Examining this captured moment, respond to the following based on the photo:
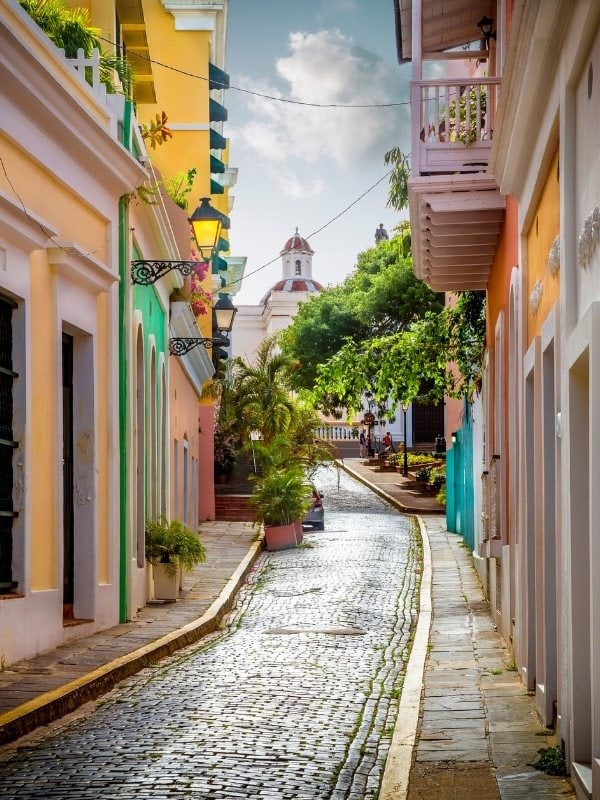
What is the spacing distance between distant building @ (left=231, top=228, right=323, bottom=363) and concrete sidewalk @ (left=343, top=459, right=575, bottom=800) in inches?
2818

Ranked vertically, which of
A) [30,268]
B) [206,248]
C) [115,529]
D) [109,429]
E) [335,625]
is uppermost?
[206,248]

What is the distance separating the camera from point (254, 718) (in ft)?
28.0

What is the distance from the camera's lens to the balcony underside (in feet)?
43.5

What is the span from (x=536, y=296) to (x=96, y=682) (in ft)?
13.3

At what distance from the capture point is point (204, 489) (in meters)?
30.9

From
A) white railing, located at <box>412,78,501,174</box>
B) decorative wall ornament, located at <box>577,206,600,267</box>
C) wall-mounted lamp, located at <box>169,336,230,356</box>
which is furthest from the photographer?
wall-mounted lamp, located at <box>169,336,230,356</box>

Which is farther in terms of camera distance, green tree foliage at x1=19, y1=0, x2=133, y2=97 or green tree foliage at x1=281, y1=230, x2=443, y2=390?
green tree foliage at x1=281, y1=230, x2=443, y2=390

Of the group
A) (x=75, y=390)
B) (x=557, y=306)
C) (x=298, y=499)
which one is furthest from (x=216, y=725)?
(x=298, y=499)

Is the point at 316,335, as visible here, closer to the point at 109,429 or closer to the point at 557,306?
the point at 109,429

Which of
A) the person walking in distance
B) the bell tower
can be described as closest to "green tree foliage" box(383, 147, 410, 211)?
the person walking in distance

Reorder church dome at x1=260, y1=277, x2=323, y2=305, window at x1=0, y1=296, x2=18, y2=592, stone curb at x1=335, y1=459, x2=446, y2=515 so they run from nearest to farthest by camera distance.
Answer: window at x1=0, y1=296, x2=18, y2=592
stone curb at x1=335, y1=459, x2=446, y2=515
church dome at x1=260, y1=277, x2=323, y2=305

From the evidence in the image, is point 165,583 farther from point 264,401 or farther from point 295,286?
point 295,286

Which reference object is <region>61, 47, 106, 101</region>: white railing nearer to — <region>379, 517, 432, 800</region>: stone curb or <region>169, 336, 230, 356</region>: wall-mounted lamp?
<region>379, 517, 432, 800</region>: stone curb

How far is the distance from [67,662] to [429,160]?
19.7 feet
